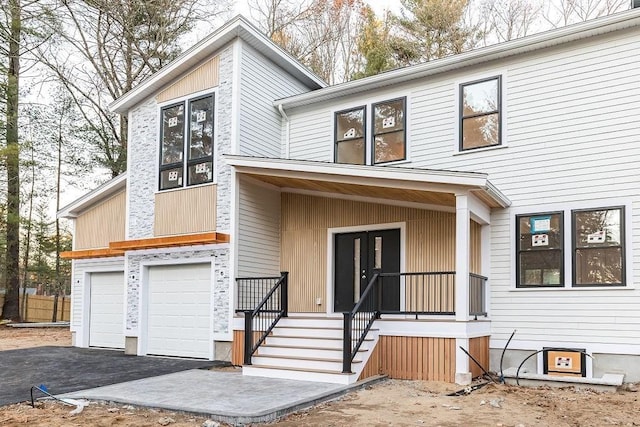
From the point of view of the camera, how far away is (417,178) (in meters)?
8.64

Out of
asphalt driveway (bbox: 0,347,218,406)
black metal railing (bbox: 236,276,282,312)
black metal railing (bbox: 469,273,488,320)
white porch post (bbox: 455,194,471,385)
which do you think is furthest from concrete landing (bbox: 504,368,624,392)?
asphalt driveway (bbox: 0,347,218,406)

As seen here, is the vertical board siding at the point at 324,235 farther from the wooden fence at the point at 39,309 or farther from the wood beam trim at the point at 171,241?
the wooden fence at the point at 39,309

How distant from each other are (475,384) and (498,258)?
2.46m

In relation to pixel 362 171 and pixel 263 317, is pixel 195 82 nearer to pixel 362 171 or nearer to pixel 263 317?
pixel 362 171

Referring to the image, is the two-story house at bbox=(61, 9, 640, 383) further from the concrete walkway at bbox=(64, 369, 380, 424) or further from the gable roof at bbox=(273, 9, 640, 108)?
the concrete walkway at bbox=(64, 369, 380, 424)

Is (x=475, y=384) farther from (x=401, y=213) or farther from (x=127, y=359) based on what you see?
(x=127, y=359)

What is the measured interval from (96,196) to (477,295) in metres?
9.30

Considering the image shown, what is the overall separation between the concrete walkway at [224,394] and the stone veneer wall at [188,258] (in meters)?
2.02

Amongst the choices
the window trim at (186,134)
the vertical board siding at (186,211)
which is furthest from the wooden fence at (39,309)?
the window trim at (186,134)

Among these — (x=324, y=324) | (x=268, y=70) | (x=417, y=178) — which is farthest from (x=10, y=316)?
(x=417, y=178)

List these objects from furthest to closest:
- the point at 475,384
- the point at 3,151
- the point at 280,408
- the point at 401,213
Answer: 1. the point at 3,151
2. the point at 401,213
3. the point at 475,384
4. the point at 280,408

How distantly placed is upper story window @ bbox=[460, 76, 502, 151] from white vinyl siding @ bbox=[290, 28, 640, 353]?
132 mm

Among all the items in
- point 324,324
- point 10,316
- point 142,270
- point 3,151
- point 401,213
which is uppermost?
point 3,151

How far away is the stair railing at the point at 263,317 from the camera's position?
9.35m
